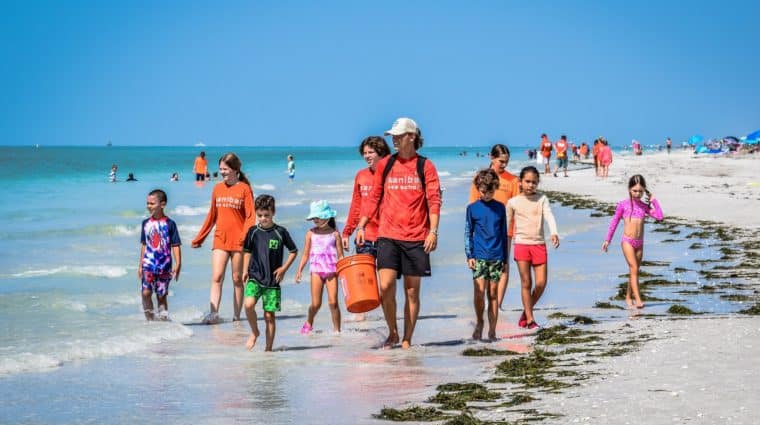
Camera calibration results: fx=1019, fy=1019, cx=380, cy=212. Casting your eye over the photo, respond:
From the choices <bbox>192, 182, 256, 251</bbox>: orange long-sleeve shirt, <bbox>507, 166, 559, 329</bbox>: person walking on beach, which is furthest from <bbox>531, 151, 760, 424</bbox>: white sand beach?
<bbox>192, 182, 256, 251</bbox>: orange long-sleeve shirt

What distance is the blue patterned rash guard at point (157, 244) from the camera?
10.2 meters

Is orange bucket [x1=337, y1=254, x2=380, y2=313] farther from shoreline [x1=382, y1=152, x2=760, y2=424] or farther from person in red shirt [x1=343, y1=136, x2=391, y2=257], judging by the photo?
person in red shirt [x1=343, y1=136, x2=391, y2=257]

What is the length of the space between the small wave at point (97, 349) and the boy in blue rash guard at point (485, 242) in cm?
283

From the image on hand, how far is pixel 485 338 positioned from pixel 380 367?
1.55 metres

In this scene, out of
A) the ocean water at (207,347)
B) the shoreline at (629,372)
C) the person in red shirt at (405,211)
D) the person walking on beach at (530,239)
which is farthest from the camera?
the person walking on beach at (530,239)

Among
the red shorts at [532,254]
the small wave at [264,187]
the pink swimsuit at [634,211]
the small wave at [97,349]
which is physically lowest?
the small wave at [97,349]

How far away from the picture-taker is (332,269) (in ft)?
32.1

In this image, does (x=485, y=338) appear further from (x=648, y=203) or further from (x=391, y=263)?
(x=648, y=203)

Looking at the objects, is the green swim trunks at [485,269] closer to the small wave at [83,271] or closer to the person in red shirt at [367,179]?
the person in red shirt at [367,179]

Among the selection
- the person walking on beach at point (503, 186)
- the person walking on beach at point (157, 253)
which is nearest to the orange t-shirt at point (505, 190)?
the person walking on beach at point (503, 186)

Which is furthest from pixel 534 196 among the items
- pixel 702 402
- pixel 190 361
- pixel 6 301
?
pixel 6 301

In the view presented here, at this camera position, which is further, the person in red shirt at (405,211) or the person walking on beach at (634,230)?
the person walking on beach at (634,230)

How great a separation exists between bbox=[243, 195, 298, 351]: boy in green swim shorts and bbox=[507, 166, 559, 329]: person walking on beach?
2.24 m

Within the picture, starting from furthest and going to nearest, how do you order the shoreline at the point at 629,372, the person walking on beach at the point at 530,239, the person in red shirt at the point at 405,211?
the person walking on beach at the point at 530,239 < the person in red shirt at the point at 405,211 < the shoreline at the point at 629,372
